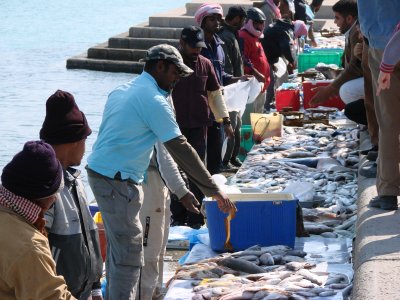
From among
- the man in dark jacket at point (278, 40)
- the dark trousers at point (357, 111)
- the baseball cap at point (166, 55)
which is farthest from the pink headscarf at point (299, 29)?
the baseball cap at point (166, 55)

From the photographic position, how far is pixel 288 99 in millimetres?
16062

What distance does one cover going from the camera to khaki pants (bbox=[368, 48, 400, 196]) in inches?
286

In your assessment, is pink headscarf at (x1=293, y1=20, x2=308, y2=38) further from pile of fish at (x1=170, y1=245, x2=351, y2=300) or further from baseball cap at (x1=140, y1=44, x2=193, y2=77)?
baseball cap at (x1=140, y1=44, x2=193, y2=77)

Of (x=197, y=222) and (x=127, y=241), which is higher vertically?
(x=127, y=241)

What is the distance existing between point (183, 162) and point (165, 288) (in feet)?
4.40

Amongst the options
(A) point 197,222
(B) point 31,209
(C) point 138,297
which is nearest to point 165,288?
(C) point 138,297

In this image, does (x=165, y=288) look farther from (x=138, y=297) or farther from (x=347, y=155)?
(x=347, y=155)

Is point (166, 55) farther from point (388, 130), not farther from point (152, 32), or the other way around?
point (152, 32)

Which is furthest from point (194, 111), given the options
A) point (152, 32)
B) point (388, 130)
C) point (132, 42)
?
point (152, 32)

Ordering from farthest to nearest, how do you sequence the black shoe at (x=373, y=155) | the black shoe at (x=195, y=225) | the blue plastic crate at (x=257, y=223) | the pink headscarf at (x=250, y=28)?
1. the pink headscarf at (x=250, y=28)
2. the black shoe at (x=195, y=225)
3. the black shoe at (x=373, y=155)
4. the blue plastic crate at (x=257, y=223)

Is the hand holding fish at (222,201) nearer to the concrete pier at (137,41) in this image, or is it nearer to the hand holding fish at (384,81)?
the hand holding fish at (384,81)

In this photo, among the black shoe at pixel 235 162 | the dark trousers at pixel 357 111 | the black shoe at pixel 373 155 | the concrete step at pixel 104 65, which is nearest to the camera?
the black shoe at pixel 373 155

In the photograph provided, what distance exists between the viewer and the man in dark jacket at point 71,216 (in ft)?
16.8

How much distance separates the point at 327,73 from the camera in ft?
54.6
